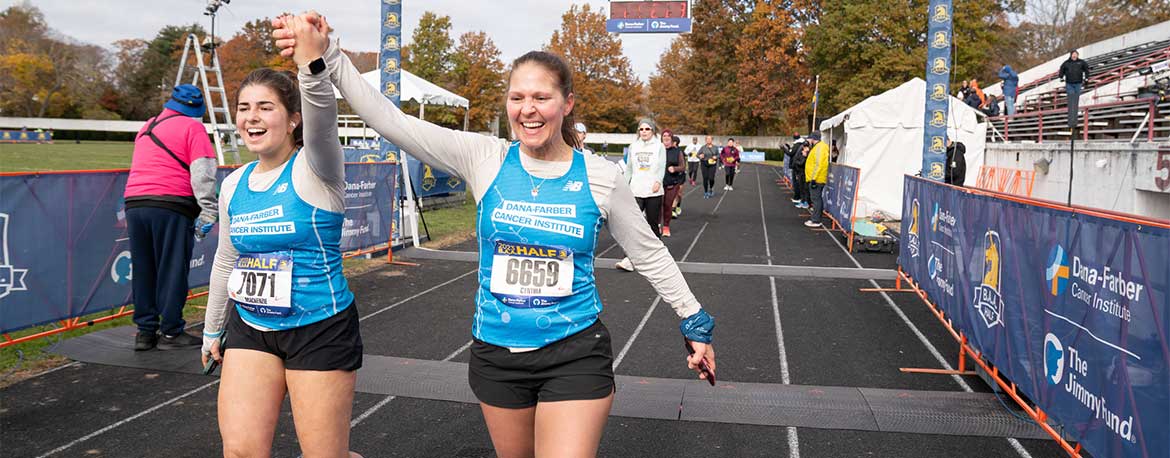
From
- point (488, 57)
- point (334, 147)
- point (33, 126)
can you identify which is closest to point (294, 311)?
point (334, 147)

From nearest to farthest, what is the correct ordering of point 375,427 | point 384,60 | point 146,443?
point 146,443 < point 375,427 < point 384,60

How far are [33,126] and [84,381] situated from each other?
6773 centimetres

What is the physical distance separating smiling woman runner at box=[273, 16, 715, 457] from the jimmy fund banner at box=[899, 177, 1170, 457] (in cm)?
178

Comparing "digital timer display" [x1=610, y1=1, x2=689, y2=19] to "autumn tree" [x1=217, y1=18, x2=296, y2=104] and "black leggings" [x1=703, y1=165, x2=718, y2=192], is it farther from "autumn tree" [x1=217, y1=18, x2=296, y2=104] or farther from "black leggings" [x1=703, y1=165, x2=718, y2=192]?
"autumn tree" [x1=217, y1=18, x2=296, y2=104]

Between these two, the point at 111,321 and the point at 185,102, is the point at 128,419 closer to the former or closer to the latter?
the point at 185,102

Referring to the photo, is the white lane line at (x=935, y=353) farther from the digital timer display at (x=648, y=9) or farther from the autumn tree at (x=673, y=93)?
the autumn tree at (x=673, y=93)

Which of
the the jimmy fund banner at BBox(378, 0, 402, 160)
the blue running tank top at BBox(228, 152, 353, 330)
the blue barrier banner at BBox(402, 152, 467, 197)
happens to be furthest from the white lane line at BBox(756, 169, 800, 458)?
the blue barrier banner at BBox(402, 152, 467, 197)

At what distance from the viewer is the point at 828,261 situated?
12125mm

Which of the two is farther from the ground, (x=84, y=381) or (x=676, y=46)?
(x=676, y=46)

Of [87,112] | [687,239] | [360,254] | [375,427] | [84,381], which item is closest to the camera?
[375,427]

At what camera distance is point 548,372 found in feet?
8.07

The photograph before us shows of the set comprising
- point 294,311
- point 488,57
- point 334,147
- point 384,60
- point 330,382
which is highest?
point 488,57

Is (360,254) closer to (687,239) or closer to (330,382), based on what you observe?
(687,239)

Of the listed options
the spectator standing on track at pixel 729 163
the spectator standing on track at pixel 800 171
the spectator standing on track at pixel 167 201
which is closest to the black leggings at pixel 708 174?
the spectator standing on track at pixel 800 171
